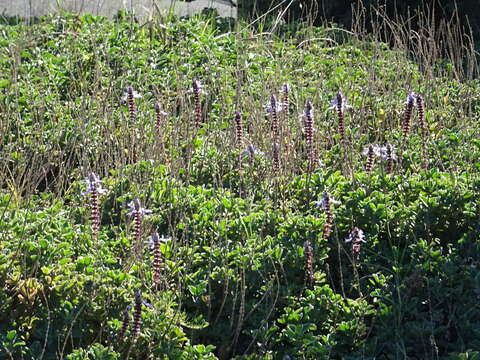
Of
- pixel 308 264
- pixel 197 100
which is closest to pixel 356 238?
pixel 308 264

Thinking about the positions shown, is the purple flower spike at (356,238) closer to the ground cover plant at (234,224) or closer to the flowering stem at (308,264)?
the ground cover plant at (234,224)

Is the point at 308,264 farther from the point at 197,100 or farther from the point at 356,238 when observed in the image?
the point at 197,100

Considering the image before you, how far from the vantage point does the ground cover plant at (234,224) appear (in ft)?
11.0

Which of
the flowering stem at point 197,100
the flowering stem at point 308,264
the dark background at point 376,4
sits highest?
the dark background at point 376,4

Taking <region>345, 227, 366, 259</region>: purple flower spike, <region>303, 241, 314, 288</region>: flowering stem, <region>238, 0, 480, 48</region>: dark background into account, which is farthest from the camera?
<region>238, 0, 480, 48</region>: dark background

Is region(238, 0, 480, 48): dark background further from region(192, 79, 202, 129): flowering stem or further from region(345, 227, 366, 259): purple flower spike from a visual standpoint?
region(345, 227, 366, 259): purple flower spike

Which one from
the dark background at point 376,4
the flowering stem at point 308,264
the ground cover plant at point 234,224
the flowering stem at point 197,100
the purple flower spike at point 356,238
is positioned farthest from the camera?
the dark background at point 376,4

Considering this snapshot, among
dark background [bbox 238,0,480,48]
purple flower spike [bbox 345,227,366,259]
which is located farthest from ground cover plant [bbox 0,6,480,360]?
dark background [bbox 238,0,480,48]

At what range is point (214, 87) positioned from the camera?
5707mm

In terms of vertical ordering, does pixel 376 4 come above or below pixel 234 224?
above

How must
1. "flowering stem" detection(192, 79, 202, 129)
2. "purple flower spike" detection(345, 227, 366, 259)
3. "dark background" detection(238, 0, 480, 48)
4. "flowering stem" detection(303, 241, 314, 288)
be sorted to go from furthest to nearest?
"dark background" detection(238, 0, 480, 48), "flowering stem" detection(192, 79, 202, 129), "purple flower spike" detection(345, 227, 366, 259), "flowering stem" detection(303, 241, 314, 288)

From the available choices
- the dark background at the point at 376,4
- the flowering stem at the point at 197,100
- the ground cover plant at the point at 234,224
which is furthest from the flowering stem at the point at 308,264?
the dark background at the point at 376,4

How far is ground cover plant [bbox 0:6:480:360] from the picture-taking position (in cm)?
335

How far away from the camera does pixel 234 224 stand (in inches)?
153
